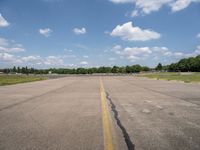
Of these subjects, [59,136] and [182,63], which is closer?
[59,136]

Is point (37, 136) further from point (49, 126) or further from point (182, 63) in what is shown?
point (182, 63)

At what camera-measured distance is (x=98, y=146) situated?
4969 mm

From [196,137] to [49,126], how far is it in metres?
4.02

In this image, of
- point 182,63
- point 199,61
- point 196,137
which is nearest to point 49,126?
point 196,137

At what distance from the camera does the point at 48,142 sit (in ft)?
17.3

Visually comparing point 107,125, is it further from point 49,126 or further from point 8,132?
point 8,132

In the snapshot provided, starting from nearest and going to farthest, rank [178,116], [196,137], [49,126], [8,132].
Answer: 1. [196,137]
2. [8,132]
3. [49,126]
4. [178,116]

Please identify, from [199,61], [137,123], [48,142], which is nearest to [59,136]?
[48,142]

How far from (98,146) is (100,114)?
3836 millimetres

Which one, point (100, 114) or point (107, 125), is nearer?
point (107, 125)

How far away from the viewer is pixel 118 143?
5.20m

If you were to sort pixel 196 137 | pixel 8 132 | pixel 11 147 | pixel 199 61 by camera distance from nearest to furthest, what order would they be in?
pixel 11 147, pixel 196 137, pixel 8 132, pixel 199 61

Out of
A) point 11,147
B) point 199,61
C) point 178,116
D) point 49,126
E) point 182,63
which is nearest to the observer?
point 11,147

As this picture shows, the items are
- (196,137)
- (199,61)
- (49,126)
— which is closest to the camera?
(196,137)
